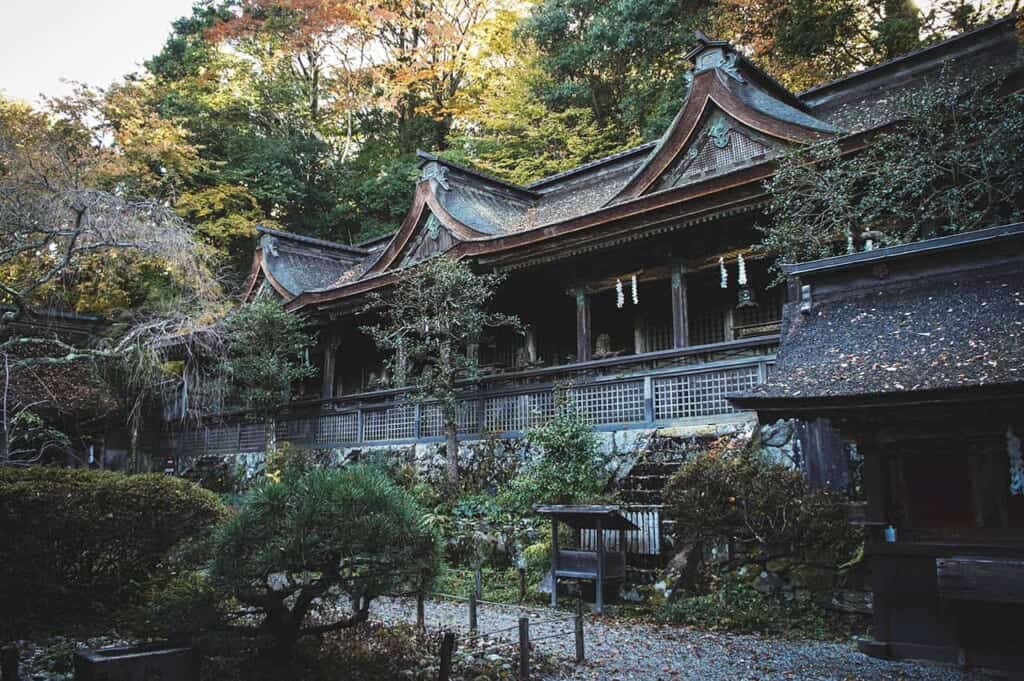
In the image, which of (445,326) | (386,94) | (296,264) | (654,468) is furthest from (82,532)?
(386,94)

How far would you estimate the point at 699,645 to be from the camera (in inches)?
344

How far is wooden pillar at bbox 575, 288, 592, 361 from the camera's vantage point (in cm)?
1609

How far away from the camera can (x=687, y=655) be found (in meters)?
8.34

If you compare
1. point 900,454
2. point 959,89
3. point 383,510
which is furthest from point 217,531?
point 959,89

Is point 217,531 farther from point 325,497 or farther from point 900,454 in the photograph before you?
point 900,454

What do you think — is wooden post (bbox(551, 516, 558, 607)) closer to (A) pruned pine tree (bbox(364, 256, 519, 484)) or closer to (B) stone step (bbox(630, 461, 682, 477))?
(B) stone step (bbox(630, 461, 682, 477))

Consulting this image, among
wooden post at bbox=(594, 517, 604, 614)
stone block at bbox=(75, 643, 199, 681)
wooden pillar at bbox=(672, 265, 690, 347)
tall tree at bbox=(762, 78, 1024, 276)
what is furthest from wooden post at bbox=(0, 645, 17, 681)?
wooden pillar at bbox=(672, 265, 690, 347)

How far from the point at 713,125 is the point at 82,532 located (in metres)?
13.3

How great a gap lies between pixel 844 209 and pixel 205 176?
1047 inches

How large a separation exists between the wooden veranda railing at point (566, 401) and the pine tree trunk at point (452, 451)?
390 millimetres

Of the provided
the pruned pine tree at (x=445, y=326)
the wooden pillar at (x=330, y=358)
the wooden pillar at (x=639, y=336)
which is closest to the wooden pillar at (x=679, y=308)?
the wooden pillar at (x=639, y=336)

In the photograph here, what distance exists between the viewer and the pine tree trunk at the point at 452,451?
52.1ft

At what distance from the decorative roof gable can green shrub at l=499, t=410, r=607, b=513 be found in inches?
200

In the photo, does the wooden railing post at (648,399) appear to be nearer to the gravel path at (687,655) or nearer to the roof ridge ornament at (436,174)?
the gravel path at (687,655)
